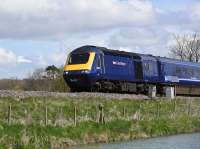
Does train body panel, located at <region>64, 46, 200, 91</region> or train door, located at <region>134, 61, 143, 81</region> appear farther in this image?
train door, located at <region>134, 61, 143, 81</region>

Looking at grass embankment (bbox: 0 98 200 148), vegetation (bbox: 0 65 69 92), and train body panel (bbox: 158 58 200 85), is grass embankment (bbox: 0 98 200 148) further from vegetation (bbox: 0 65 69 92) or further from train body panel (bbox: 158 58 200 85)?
vegetation (bbox: 0 65 69 92)

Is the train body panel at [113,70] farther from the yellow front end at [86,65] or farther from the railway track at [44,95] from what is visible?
the railway track at [44,95]

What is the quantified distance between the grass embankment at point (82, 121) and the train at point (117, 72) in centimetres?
387

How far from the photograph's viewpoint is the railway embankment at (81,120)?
29.5 metres

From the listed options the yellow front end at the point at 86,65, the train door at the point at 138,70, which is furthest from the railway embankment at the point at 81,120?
the train door at the point at 138,70

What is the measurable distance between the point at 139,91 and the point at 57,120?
759 inches

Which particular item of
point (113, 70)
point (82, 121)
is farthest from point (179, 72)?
point (82, 121)

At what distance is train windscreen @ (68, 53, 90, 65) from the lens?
45894 mm

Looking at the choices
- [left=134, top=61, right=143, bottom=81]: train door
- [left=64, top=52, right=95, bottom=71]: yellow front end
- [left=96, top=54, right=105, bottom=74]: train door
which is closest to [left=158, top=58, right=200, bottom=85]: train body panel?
[left=134, top=61, right=143, bottom=81]: train door

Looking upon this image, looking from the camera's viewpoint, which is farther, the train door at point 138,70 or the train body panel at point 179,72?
the train body panel at point 179,72

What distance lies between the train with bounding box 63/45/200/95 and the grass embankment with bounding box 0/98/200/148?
12.7 ft

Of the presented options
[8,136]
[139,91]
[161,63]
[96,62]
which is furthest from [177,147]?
[161,63]

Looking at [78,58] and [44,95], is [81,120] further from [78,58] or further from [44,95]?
[78,58]

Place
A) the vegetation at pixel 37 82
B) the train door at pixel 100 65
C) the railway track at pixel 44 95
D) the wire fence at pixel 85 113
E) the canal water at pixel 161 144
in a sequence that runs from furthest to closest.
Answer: the vegetation at pixel 37 82
the train door at pixel 100 65
the railway track at pixel 44 95
the wire fence at pixel 85 113
the canal water at pixel 161 144
